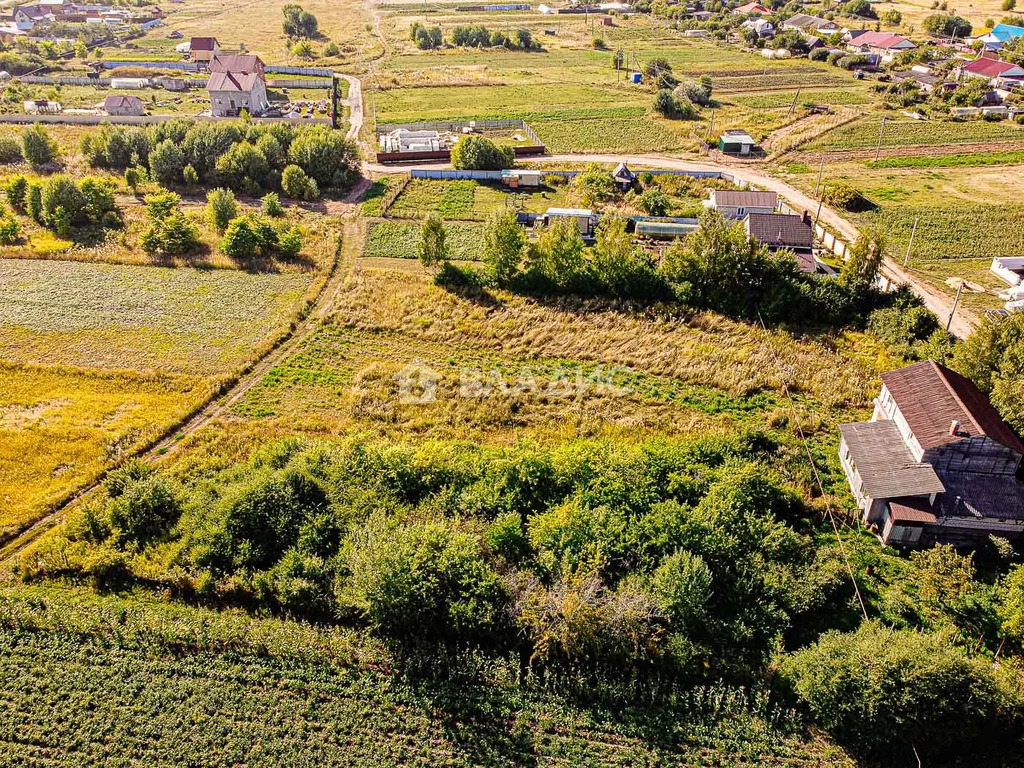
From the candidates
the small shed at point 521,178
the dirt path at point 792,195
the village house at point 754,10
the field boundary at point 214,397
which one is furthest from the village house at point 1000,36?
the field boundary at point 214,397

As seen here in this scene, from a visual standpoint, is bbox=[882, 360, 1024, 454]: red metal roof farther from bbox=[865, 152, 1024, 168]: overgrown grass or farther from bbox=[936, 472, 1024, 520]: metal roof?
bbox=[865, 152, 1024, 168]: overgrown grass

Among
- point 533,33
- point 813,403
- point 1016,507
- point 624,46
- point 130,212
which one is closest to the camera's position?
point 1016,507

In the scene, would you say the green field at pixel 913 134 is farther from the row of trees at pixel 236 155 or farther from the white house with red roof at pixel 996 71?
the row of trees at pixel 236 155

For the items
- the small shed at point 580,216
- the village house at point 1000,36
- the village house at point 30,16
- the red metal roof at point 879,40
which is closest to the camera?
the small shed at point 580,216

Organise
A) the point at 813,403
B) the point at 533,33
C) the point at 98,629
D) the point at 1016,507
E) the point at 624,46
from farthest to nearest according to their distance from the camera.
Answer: the point at 533,33
the point at 624,46
the point at 813,403
the point at 1016,507
the point at 98,629

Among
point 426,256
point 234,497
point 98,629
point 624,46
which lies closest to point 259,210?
point 426,256

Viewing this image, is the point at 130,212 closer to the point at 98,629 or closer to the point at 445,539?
the point at 98,629
